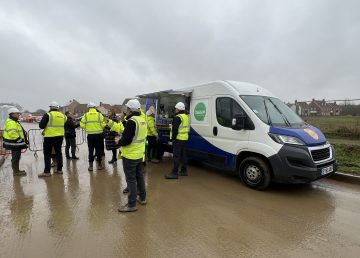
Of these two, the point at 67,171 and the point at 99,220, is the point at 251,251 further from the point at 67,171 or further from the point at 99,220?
the point at 67,171

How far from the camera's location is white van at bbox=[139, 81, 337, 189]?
522cm

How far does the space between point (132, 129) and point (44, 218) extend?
2021 millimetres

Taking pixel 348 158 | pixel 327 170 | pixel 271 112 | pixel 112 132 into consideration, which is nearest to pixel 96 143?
pixel 112 132

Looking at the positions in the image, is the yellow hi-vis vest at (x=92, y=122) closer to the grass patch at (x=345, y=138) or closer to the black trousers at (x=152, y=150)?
the black trousers at (x=152, y=150)

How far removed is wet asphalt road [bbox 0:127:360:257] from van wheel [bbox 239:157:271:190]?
0.65 ft

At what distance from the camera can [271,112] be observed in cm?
592

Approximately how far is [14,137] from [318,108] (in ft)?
55.5

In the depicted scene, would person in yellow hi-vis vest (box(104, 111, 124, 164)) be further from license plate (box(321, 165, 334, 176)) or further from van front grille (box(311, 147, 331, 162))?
license plate (box(321, 165, 334, 176))

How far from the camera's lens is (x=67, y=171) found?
750cm

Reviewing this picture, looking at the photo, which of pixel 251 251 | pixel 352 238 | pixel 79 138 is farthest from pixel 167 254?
pixel 79 138

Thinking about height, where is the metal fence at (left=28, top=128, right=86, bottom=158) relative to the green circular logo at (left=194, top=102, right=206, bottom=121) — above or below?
below

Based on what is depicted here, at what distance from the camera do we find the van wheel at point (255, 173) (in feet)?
18.1

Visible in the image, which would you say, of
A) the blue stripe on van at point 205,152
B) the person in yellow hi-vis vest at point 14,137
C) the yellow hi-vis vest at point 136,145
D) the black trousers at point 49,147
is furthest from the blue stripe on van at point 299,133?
the person in yellow hi-vis vest at point 14,137

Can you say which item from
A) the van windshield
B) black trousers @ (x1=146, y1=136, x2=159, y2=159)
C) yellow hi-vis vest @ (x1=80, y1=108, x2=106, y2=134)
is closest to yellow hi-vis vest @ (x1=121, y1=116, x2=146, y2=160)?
the van windshield
